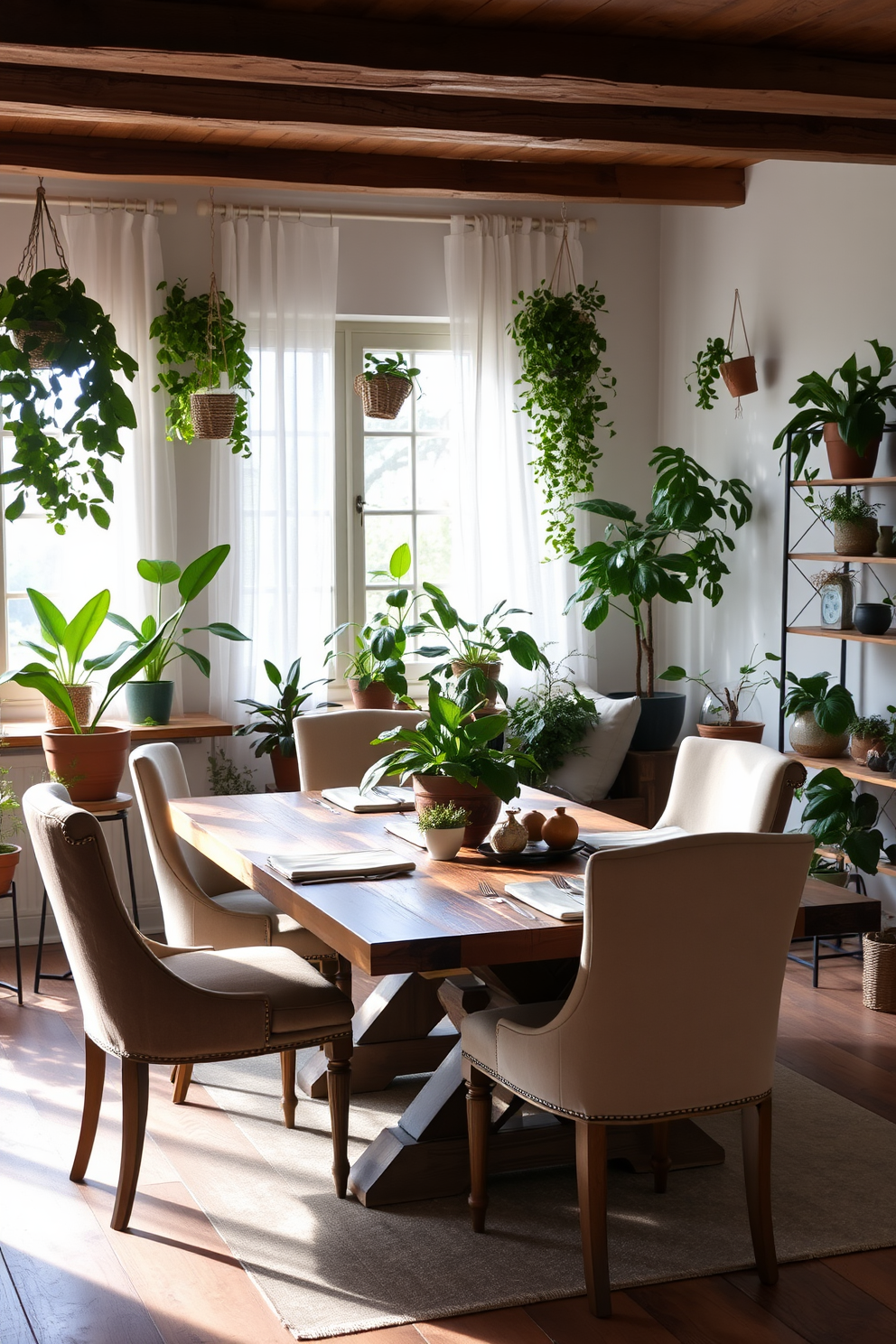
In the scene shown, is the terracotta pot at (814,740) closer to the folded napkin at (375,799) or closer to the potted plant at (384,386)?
the folded napkin at (375,799)

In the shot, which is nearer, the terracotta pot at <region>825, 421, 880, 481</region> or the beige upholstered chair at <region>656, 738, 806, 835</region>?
the beige upholstered chair at <region>656, 738, 806, 835</region>

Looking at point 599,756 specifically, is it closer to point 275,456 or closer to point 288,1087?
point 275,456

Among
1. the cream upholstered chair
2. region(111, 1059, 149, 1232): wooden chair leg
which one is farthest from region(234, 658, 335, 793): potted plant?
the cream upholstered chair

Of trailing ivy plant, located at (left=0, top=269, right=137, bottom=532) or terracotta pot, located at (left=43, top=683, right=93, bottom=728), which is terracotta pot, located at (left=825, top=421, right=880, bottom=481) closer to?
trailing ivy plant, located at (left=0, top=269, right=137, bottom=532)

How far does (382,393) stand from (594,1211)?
370cm

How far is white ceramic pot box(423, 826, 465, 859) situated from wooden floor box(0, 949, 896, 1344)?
36.4 inches

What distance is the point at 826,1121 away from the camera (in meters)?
3.65

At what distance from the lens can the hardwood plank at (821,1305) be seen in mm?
2611

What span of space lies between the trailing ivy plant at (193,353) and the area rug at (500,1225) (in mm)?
2880

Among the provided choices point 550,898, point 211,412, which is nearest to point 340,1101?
point 550,898

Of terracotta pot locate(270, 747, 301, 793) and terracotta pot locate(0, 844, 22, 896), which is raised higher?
terracotta pot locate(270, 747, 301, 793)

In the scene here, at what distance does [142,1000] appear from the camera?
2941 millimetres

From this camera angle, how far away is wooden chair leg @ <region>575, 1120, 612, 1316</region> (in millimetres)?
2654

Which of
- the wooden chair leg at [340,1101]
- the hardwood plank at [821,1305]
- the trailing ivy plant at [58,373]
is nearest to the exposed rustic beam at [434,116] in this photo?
the trailing ivy plant at [58,373]
